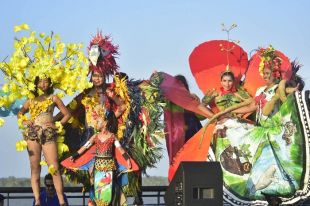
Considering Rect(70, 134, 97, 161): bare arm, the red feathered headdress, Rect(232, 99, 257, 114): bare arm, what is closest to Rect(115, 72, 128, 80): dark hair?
the red feathered headdress

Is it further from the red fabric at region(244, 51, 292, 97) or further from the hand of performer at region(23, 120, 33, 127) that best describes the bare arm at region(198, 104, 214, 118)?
the hand of performer at region(23, 120, 33, 127)

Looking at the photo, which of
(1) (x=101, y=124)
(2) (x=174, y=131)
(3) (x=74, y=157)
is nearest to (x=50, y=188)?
(3) (x=74, y=157)

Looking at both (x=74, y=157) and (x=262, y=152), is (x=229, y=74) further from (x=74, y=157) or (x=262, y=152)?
(x=74, y=157)

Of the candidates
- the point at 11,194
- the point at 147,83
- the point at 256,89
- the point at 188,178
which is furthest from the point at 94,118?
the point at 11,194

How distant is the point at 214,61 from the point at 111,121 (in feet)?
6.90

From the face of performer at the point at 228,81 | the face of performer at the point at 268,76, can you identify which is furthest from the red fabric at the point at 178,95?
the face of performer at the point at 268,76

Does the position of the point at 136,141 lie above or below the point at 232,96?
below

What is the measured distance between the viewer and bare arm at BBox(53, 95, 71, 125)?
7898mm

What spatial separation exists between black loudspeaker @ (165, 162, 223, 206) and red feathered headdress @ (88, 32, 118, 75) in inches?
61.7

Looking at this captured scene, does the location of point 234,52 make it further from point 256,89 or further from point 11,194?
point 11,194

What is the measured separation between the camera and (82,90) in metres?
Result: 8.16

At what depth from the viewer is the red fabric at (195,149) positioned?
9359mm

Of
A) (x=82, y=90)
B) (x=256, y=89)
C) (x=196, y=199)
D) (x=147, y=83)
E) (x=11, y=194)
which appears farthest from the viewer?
(x=11, y=194)

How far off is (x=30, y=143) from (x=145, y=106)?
1472 millimetres
